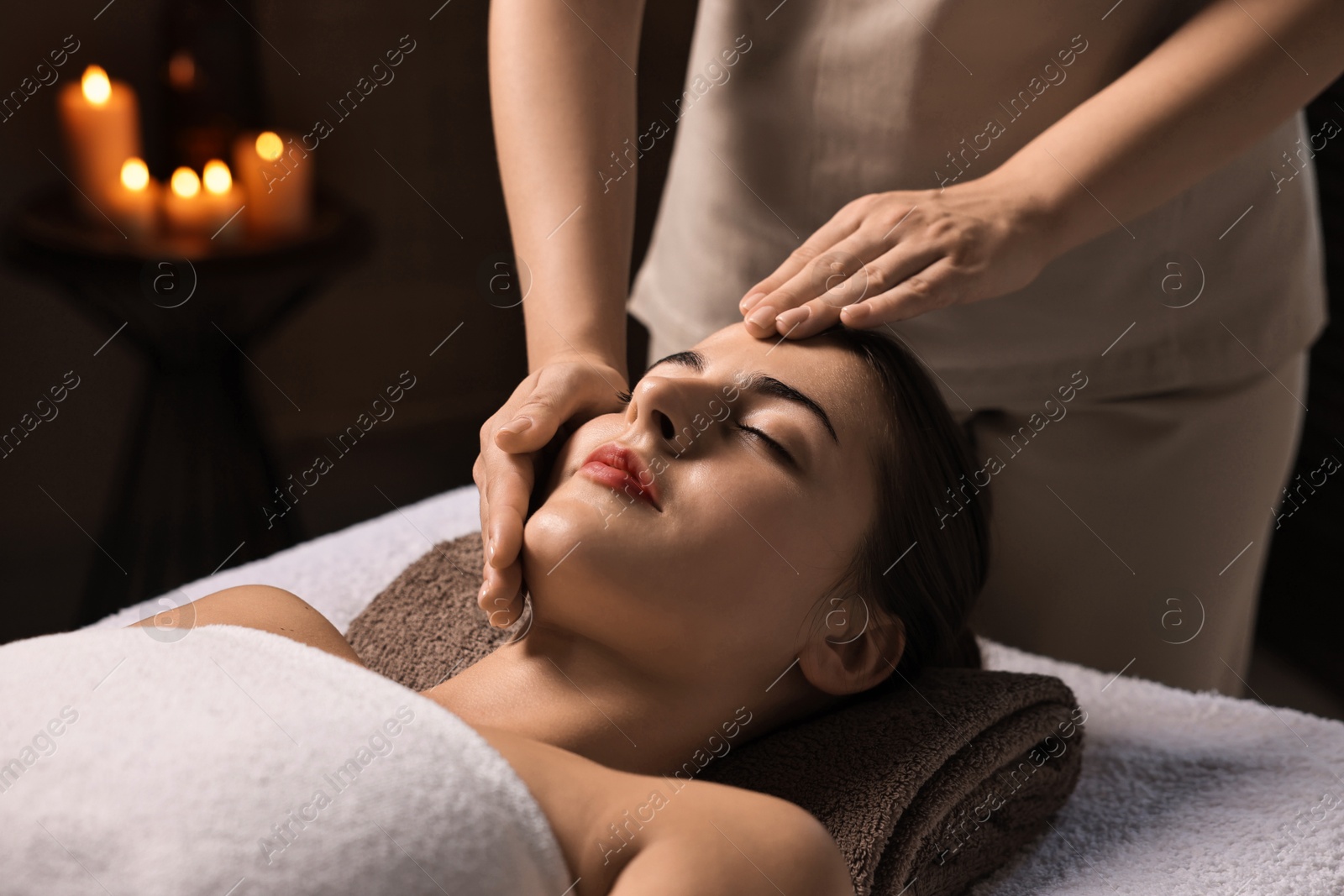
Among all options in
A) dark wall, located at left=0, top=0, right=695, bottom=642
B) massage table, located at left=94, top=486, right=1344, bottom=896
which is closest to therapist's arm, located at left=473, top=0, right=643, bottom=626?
massage table, located at left=94, top=486, right=1344, bottom=896

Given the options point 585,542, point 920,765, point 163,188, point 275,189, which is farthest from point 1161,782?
point 163,188

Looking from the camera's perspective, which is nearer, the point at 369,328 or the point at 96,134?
the point at 96,134

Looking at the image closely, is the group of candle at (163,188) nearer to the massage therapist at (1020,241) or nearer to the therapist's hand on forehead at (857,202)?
the massage therapist at (1020,241)

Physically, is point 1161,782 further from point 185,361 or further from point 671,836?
point 185,361

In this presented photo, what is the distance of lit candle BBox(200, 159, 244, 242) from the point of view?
2.04 meters

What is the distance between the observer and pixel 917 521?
1.01 m

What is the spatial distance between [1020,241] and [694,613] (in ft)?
1.39

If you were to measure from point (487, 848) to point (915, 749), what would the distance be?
398 millimetres

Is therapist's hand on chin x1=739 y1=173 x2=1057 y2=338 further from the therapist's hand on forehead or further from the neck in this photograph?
the neck

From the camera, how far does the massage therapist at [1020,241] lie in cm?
99

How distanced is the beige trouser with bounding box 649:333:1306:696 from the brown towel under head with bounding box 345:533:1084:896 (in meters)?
0.30

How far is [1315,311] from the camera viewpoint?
4.27 ft

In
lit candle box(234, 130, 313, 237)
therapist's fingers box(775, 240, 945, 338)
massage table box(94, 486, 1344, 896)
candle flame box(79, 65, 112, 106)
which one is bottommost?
massage table box(94, 486, 1344, 896)

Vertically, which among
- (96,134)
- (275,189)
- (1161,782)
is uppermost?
(96,134)
